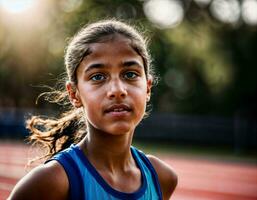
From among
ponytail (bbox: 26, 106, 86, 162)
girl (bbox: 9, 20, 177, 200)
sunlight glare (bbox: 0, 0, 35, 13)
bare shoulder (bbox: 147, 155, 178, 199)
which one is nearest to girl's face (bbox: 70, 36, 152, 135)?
girl (bbox: 9, 20, 177, 200)

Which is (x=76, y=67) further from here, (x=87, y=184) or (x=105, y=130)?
(x=87, y=184)

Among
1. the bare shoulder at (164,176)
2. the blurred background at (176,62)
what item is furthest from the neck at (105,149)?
the blurred background at (176,62)

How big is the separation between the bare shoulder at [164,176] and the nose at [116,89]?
0.49 m

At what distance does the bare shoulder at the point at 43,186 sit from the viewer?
1.90m

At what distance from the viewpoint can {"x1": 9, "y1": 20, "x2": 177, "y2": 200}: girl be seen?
1965mm

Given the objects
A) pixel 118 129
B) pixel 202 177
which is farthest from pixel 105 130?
pixel 202 177

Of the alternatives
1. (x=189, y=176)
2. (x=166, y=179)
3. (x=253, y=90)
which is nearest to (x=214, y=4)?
(x=253, y=90)

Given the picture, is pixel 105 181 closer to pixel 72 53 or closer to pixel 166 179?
pixel 166 179

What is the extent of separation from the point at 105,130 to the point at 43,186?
40 cm

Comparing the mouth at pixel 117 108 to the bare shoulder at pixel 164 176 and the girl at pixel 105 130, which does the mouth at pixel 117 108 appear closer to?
the girl at pixel 105 130

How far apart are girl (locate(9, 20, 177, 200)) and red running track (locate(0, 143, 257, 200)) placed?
178 inches

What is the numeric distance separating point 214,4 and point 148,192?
78.9ft

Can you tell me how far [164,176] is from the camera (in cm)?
247

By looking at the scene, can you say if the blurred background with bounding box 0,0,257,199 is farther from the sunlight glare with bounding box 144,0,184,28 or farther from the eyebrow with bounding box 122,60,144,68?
the eyebrow with bounding box 122,60,144,68
